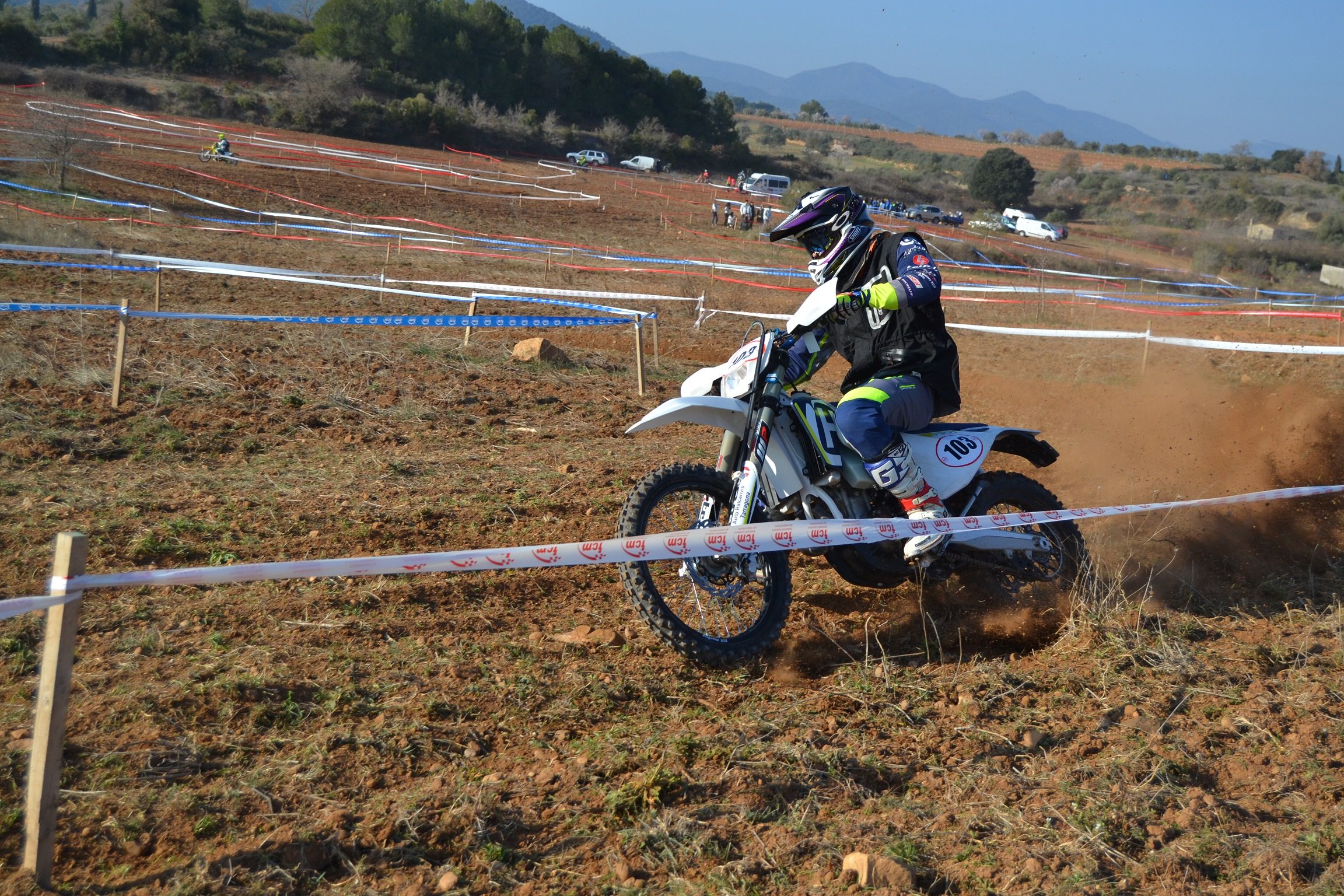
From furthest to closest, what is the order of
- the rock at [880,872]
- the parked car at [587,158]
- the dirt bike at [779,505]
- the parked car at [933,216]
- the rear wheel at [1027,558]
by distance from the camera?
the parked car at [587,158]
the parked car at [933,216]
the rear wheel at [1027,558]
the dirt bike at [779,505]
the rock at [880,872]

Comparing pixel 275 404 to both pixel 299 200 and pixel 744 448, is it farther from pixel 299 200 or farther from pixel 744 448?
pixel 299 200

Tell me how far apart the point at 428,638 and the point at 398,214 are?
86.8 ft

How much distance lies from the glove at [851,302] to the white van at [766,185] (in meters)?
45.1

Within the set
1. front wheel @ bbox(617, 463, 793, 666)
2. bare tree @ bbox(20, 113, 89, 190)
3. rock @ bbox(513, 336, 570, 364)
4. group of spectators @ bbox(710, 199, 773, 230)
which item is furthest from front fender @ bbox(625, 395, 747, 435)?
group of spectators @ bbox(710, 199, 773, 230)

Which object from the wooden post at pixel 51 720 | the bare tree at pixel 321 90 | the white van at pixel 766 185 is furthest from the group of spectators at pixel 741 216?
the wooden post at pixel 51 720

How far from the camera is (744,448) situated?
4.38 m

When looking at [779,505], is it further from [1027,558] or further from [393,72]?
[393,72]

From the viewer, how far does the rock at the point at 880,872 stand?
278cm

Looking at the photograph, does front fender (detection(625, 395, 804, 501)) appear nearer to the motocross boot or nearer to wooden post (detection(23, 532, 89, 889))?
the motocross boot

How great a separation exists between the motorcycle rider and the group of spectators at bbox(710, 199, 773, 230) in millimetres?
31650

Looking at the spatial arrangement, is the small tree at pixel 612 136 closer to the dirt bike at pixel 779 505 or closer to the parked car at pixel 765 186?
the parked car at pixel 765 186

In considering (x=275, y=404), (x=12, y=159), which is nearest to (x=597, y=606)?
(x=275, y=404)

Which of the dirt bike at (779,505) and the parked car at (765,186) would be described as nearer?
the dirt bike at (779,505)

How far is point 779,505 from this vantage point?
4512 millimetres
